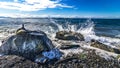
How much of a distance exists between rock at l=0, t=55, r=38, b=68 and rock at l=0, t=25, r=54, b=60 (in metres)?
0.82

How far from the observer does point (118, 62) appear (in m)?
13.1

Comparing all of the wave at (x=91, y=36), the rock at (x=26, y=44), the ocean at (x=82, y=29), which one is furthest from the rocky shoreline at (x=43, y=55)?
the wave at (x=91, y=36)

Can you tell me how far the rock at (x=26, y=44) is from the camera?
45.4ft

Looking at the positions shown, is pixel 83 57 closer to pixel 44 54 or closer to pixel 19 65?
pixel 44 54

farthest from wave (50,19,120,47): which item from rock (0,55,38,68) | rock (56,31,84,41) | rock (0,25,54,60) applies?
rock (0,55,38,68)

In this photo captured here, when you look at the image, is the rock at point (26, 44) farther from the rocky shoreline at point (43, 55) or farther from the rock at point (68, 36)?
the rock at point (68, 36)

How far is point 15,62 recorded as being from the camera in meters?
12.4

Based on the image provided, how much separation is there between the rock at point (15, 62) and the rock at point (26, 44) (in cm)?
82

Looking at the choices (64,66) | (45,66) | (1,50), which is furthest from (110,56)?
(1,50)

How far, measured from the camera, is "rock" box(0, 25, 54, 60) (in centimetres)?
1383

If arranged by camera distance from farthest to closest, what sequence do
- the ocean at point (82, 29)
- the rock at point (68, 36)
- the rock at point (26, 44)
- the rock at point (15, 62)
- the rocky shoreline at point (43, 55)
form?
the ocean at point (82, 29) < the rock at point (68, 36) < the rock at point (26, 44) < the rocky shoreline at point (43, 55) < the rock at point (15, 62)

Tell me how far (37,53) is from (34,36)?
4.09 ft

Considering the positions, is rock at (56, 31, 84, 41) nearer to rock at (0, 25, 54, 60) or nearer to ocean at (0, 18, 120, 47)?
ocean at (0, 18, 120, 47)

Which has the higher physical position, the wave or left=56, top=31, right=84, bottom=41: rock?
left=56, top=31, right=84, bottom=41: rock
